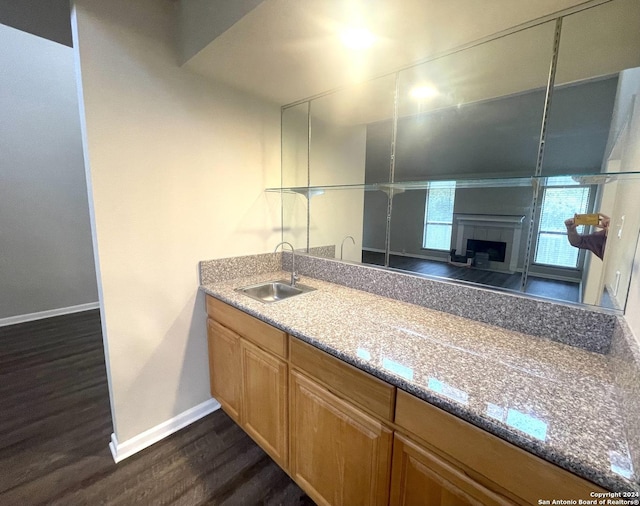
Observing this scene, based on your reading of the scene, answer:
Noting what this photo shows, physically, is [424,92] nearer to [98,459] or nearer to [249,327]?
[249,327]

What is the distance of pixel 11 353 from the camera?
2.61m

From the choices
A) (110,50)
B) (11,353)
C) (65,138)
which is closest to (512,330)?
(110,50)

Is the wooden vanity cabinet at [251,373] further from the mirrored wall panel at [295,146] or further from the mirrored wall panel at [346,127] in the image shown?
the mirrored wall panel at [346,127]

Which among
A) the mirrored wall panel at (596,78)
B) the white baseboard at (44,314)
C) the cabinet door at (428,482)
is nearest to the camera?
the cabinet door at (428,482)

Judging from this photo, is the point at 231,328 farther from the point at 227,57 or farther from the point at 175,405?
the point at 227,57

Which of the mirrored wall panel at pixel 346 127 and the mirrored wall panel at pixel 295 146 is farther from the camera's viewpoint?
the mirrored wall panel at pixel 295 146

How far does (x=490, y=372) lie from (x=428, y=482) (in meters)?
0.38

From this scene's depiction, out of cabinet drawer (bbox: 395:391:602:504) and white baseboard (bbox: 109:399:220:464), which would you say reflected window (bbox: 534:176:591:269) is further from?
white baseboard (bbox: 109:399:220:464)

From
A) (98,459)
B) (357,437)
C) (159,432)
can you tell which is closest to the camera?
(357,437)

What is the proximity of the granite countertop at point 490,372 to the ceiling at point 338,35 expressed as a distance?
4.14 ft

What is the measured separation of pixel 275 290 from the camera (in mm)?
1983

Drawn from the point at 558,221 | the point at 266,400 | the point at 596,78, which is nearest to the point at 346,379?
the point at 266,400

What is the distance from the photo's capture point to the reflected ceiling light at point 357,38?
→ 3.91 ft

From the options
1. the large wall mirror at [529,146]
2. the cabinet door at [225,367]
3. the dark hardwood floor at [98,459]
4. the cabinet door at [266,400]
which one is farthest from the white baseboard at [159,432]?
the large wall mirror at [529,146]
